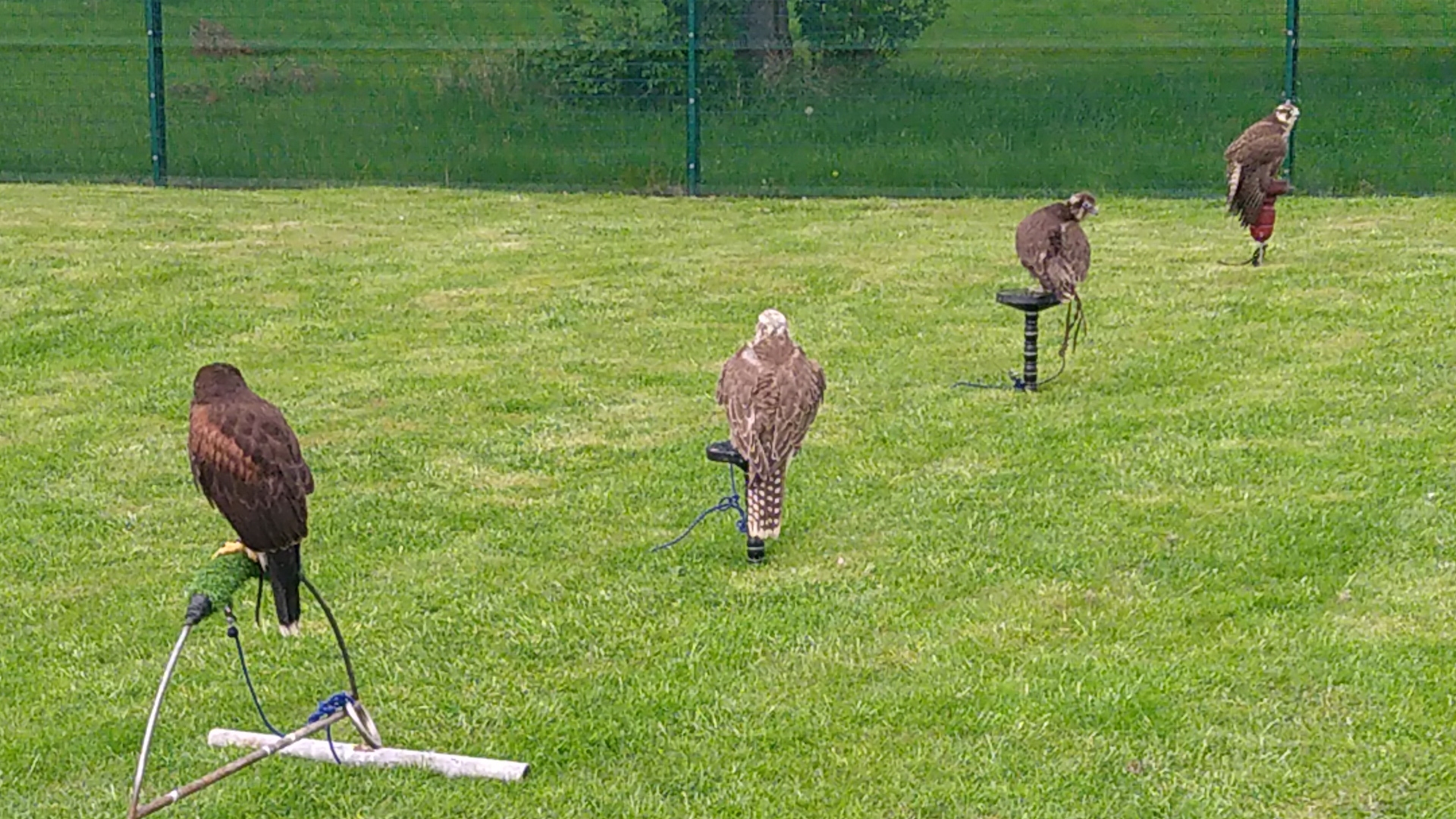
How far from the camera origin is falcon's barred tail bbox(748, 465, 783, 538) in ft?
18.8

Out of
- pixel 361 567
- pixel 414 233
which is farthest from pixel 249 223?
pixel 361 567

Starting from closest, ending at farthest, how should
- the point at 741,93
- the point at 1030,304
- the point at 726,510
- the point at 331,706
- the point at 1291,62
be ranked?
the point at 331,706 < the point at 726,510 < the point at 1030,304 < the point at 1291,62 < the point at 741,93

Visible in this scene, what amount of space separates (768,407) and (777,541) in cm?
74

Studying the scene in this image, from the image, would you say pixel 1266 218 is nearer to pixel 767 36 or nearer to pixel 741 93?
pixel 741 93

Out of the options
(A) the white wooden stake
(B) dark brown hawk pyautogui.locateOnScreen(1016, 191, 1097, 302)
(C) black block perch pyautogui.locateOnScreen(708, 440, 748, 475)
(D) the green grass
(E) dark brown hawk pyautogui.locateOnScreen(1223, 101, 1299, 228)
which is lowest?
(A) the white wooden stake

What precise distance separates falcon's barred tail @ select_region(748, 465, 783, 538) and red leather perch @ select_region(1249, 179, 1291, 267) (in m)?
4.97

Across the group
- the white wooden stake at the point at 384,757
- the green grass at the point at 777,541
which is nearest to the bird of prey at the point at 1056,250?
the green grass at the point at 777,541

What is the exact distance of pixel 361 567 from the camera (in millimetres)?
6086

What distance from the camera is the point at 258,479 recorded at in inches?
170

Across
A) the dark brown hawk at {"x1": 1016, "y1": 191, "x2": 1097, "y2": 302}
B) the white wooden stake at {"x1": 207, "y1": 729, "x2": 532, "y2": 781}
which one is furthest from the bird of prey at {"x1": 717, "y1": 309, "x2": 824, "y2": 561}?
the dark brown hawk at {"x1": 1016, "y1": 191, "x2": 1097, "y2": 302}

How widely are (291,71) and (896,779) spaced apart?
1276cm

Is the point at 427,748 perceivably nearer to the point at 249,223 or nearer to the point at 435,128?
the point at 249,223

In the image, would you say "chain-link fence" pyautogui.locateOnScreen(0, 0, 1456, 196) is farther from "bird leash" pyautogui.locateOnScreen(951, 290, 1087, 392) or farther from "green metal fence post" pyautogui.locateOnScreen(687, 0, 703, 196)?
"bird leash" pyautogui.locateOnScreen(951, 290, 1087, 392)

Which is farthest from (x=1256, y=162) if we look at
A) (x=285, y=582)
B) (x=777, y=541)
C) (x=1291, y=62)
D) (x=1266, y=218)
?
(x=285, y=582)
